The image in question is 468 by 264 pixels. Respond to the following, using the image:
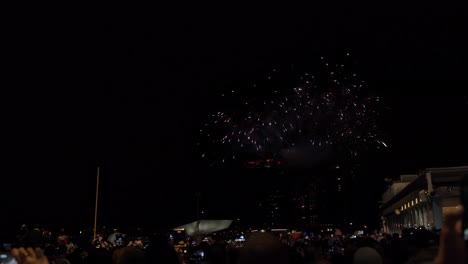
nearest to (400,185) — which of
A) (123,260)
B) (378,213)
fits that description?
(378,213)

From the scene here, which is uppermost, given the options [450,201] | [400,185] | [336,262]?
[400,185]

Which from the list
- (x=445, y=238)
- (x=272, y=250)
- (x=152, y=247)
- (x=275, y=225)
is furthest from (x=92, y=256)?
(x=275, y=225)

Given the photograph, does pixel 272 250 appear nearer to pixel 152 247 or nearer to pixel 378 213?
pixel 152 247

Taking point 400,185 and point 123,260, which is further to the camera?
point 400,185

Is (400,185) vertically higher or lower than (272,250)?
higher

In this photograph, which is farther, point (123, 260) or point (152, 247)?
point (123, 260)

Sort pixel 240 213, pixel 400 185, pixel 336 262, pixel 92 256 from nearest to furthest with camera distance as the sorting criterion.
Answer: pixel 92 256 < pixel 336 262 < pixel 400 185 < pixel 240 213

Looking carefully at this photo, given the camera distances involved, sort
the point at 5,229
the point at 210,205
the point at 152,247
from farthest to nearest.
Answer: the point at 210,205 < the point at 5,229 < the point at 152,247

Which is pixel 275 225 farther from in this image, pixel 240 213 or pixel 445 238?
pixel 445 238

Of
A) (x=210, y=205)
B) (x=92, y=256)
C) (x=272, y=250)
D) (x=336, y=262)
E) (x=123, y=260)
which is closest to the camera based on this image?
(x=272, y=250)
